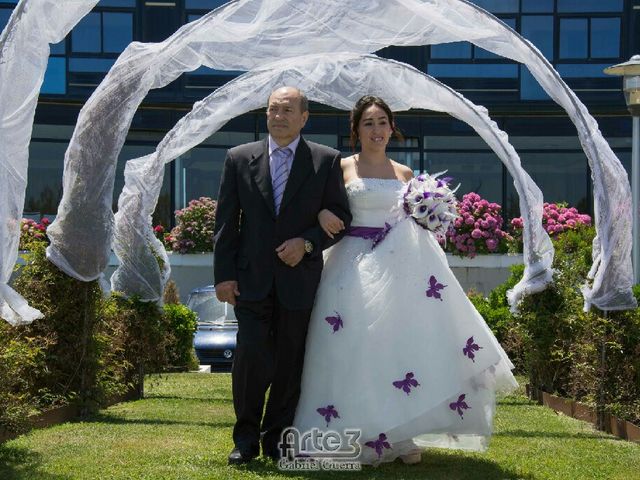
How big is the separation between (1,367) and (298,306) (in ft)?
6.20

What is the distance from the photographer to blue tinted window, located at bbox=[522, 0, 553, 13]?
83.4 feet

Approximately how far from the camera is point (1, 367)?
22.9 feet

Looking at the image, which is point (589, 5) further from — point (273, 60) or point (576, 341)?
point (273, 60)

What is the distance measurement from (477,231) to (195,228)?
5.58 meters

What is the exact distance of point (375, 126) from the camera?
752 cm

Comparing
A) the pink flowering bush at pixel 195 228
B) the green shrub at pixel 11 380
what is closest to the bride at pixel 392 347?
the green shrub at pixel 11 380

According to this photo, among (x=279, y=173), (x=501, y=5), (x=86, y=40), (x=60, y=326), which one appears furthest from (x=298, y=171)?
(x=501, y=5)

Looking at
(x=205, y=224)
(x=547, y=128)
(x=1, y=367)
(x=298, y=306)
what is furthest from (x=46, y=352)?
(x=547, y=128)

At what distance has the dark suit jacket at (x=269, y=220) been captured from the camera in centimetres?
701

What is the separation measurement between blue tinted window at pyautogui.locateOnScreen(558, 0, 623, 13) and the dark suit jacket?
63.9 feet

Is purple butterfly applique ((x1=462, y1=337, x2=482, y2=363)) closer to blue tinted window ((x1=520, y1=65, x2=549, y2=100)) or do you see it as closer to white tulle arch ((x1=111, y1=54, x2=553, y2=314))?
white tulle arch ((x1=111, y1=54, x2=553, y2=314))

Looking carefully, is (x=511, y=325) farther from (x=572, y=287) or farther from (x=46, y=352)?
(x=46, y=352)

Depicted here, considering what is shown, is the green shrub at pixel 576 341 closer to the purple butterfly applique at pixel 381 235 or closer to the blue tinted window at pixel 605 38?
the purple butterfly applique at pixel 381 235

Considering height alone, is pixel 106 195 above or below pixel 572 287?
above
